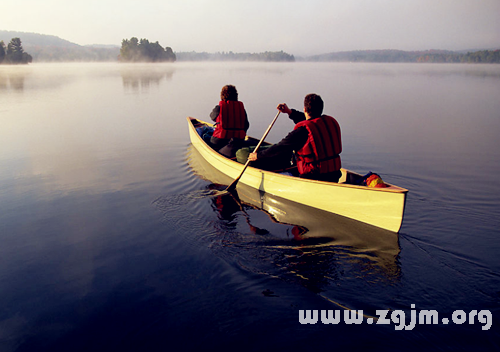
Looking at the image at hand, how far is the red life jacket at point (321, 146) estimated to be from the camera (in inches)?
249

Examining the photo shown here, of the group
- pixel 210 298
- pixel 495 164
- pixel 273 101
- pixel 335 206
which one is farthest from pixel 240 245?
pixel 273 101

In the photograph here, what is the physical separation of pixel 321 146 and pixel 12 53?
4657 inches

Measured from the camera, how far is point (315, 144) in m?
6.43

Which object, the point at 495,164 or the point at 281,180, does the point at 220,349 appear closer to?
the point at 281,180

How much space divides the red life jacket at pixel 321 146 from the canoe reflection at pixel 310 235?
2.73ft

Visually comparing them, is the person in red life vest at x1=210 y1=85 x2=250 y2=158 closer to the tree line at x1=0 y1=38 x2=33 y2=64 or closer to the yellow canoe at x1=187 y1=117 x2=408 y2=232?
the yellow canoe at x1=187 y1=117 x2=408 y2=232

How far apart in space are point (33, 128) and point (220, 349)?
13911mm

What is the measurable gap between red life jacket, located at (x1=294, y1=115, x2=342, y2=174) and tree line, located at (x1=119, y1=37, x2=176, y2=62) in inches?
6342

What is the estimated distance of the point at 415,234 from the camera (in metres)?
5.75

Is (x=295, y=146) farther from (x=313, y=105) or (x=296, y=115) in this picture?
(x=296, y=115)

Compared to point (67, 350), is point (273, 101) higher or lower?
higher

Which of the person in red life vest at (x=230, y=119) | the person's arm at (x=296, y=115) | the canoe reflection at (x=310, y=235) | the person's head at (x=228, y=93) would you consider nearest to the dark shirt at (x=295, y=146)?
the canoe reflection at (x=310, y=235)

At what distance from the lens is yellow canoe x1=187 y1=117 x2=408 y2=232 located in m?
5.62

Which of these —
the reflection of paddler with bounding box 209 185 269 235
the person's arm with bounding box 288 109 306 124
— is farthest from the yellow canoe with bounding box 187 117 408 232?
the person's arm with bounding box 288 109 306 124
